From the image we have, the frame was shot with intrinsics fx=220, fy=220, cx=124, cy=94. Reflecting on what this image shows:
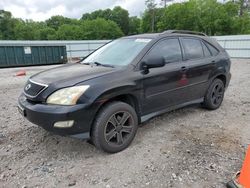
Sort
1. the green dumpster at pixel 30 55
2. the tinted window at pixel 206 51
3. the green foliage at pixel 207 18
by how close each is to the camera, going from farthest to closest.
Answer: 1. the green foliage at pixel 207 18
2. the green dumpster at pixel 30 55
3. the tinted window at pixel 206 51

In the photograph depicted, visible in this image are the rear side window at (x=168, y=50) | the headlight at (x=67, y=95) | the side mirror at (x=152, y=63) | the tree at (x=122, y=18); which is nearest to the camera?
the headlight at (x=67, y=95)

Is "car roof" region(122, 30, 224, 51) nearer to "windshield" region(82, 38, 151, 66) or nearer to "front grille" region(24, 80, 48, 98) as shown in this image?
"windshield" region(82, 38, 151, 66)

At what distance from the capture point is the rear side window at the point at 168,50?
3638 mm

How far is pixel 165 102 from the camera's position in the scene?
3.80 metres

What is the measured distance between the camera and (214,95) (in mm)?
4910

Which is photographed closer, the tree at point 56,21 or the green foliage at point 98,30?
the green foliage at point 98,30

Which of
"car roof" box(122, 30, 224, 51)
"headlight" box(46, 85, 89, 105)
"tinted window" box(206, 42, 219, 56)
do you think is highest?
"car roof" box(122, 30, 224, 51)

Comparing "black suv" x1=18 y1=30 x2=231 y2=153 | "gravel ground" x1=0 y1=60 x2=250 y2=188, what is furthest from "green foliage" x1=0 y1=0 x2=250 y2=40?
"gravel ground" x1=0 y1=60 x2=250 y2=188

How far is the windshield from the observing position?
138 inches

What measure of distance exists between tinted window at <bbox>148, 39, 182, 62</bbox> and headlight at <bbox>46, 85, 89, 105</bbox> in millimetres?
1329

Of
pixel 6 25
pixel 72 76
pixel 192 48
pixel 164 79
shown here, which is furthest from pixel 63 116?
pixel 6 25

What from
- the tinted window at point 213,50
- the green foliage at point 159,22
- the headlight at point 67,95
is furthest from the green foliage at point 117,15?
the headlight at point 67,95

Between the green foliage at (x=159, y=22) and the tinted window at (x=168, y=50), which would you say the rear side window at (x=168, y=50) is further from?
the green foliage at (x=159, y=22)

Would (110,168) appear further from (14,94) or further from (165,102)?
(14,94)
